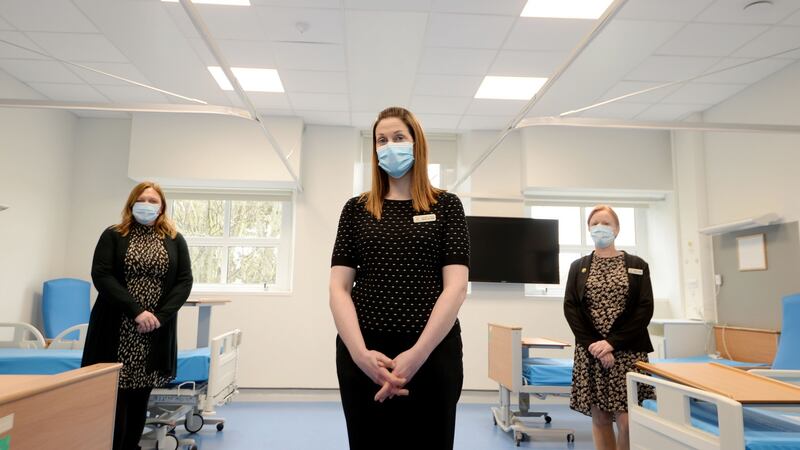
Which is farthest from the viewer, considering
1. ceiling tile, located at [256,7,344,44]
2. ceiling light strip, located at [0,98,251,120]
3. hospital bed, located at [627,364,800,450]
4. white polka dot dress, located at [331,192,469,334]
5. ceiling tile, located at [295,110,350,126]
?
ceiling tile, located at [295,110,350,126]

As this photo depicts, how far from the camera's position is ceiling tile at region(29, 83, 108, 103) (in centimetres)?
515

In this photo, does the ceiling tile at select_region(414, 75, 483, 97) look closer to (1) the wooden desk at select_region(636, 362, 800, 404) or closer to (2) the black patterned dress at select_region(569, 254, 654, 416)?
(2) the black patterned dress at select_region(569, 254, 654, 416)

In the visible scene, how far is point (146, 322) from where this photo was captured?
7.85 feet

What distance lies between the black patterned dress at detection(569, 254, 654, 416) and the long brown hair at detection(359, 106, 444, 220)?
1656 millimetres

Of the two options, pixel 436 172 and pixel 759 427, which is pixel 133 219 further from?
pixel 436 172

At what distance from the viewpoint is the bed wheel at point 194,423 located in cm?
404

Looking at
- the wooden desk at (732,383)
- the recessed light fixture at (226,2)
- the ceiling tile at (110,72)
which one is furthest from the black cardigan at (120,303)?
the ceiling tile at (110,72)

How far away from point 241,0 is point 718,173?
4.99 m

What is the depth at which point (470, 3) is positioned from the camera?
11.9 ft

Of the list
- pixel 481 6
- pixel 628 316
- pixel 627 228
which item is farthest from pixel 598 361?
pixel 627 228

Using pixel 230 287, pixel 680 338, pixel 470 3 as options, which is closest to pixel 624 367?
pixel 470 3

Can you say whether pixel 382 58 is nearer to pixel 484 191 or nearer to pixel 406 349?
pixel 484 191

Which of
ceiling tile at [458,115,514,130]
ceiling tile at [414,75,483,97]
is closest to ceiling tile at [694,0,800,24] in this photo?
ceiling tile at [414,75,483,97]

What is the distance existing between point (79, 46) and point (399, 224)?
4.34 meters
